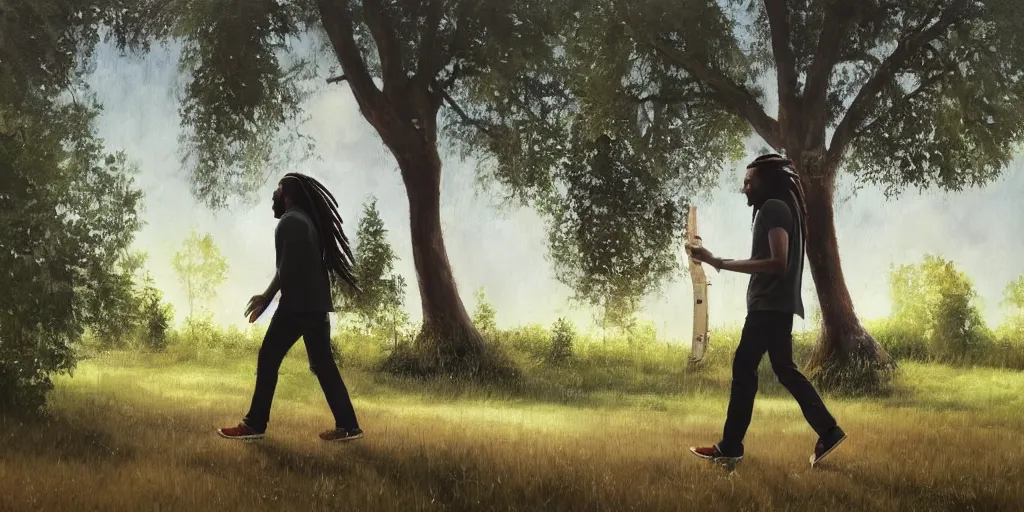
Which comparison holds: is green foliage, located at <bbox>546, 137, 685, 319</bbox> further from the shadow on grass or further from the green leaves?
the shadow on grass

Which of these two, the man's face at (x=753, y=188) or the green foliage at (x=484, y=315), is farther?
the green foliage at (x=484, y=315)

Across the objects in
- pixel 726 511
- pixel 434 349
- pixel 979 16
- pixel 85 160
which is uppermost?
pixel 979 16

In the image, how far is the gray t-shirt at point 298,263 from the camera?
6.10 metres

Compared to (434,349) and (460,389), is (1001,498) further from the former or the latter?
(434,349)

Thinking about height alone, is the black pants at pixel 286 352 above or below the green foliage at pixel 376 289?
below

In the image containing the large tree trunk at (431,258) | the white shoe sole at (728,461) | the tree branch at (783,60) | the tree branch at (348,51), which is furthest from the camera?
the tree branch at (348,51)

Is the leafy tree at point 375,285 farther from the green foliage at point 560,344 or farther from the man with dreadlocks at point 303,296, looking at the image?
the man with dreadlocks at point 303,296

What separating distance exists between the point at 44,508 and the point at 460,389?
632 cm

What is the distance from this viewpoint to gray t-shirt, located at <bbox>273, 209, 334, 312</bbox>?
610 cm

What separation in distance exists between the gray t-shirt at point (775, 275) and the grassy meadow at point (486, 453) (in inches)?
45.9

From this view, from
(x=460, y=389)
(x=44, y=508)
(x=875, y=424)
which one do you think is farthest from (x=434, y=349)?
(x=44, y=508)

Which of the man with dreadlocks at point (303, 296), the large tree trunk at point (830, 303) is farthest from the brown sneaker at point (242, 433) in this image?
the large tree trunk at point (830, 303)

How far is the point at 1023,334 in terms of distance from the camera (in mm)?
14820

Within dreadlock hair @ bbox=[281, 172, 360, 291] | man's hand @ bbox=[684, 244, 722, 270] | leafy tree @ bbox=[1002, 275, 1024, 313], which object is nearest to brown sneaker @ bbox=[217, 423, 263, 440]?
dreadlock hair @ bbox=[281, 172, 360, 291]
